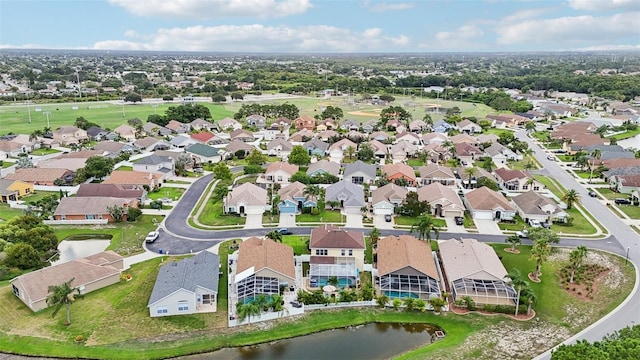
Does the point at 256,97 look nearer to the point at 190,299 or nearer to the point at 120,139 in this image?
the point at 120,139

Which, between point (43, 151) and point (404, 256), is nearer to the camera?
point (404, 256)

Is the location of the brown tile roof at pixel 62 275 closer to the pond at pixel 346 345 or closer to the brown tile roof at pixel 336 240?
the pond at pixel 346 345

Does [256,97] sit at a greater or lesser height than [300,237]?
greater

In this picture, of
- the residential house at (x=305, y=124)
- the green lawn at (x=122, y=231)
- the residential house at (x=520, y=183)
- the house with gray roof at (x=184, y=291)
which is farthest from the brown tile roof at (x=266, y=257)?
the residential house at (x=305, y=124)

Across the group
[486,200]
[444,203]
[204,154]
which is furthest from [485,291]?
[204,154]

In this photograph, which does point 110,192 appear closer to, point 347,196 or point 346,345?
point 347,196

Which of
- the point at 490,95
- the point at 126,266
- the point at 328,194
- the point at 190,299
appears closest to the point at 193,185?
the point at 328,194
